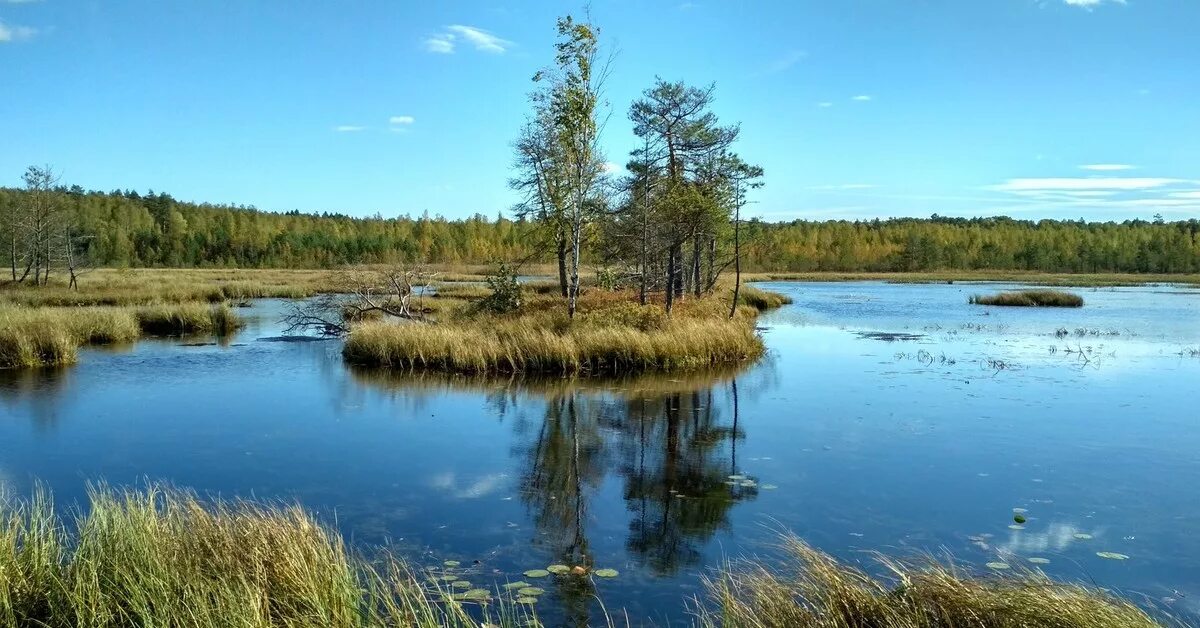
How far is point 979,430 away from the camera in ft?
39.0

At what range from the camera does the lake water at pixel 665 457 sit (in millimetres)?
7059

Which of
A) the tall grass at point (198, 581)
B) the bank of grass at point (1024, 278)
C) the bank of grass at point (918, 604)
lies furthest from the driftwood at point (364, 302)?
the bank of grass at point (1024, 278)

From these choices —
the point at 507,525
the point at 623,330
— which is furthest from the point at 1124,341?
the point at 507,525

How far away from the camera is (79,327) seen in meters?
22.4

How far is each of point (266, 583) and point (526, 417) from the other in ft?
26.9

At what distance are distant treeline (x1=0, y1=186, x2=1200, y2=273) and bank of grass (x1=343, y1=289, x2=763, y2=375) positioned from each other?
2197 inches

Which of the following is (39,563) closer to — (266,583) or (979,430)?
(266,583)

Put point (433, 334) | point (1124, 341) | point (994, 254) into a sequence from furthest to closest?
1. point (994, 254)
2. point (1124, 341)
3. point (433, 334)

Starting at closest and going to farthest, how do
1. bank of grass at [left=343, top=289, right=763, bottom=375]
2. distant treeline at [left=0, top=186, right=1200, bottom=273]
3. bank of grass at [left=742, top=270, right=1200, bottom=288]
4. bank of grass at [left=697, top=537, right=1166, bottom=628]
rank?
bank of grass at [left=697, top=537, right=1166, bottom=628] → bank of grass at [left=343, top=289, right=763, bottom=375] → bank of grass at [left=742, top=270, right=1200, bottom=288] → distant treeline at [left=0, top=186, right=1200, bottom=273]

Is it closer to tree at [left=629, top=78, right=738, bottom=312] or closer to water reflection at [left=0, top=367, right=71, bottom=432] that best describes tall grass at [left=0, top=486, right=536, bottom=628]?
water reflection at [left=0, top=367, right=71, bottom=432]

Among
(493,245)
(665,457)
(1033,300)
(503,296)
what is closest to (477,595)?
(665,457)

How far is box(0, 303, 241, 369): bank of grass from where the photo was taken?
18125mm

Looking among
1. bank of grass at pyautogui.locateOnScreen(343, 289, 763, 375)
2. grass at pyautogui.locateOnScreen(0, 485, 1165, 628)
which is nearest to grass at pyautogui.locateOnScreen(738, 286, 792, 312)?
bank of grass at pyautogui.locateOnScreen(343, 289, 763, 375)

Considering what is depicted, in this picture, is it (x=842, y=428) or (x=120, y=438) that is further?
(x=842, y=428)
